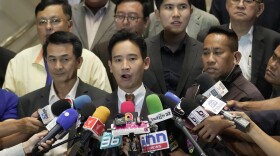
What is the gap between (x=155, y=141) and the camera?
281 centimetres

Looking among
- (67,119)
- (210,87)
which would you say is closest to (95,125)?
(67,119)

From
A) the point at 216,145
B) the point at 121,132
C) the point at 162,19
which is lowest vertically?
the point at 216,145

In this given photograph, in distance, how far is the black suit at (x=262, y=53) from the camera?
4.60 metres

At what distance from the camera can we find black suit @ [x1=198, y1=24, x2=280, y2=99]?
460 centimetres

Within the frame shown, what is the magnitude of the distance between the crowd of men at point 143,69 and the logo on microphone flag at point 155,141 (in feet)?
0.16

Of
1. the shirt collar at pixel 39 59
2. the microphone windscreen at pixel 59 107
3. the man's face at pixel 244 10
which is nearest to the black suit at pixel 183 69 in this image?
the man's face at pixel 244 10

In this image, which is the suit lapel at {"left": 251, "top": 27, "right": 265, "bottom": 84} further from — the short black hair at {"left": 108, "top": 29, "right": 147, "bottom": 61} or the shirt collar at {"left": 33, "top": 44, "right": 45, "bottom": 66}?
the shirt collar at {"left": 33, "top": 44, "right": 45, "bottom": 66}

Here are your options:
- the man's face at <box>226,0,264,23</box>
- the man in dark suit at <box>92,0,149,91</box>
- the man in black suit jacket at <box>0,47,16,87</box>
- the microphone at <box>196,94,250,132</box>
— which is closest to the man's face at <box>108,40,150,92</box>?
the microphone at <box>196,94,250,132</box>

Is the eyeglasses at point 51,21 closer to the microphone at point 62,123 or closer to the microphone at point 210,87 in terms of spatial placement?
the microphone at point 210,87

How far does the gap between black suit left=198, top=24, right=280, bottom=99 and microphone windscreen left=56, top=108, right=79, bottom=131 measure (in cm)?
205

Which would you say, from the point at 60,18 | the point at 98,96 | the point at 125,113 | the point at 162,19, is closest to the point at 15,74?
the point at 60,18

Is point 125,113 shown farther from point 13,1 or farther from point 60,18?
point 13,1

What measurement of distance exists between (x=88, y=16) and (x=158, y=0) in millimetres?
827

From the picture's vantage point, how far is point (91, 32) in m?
5.39
